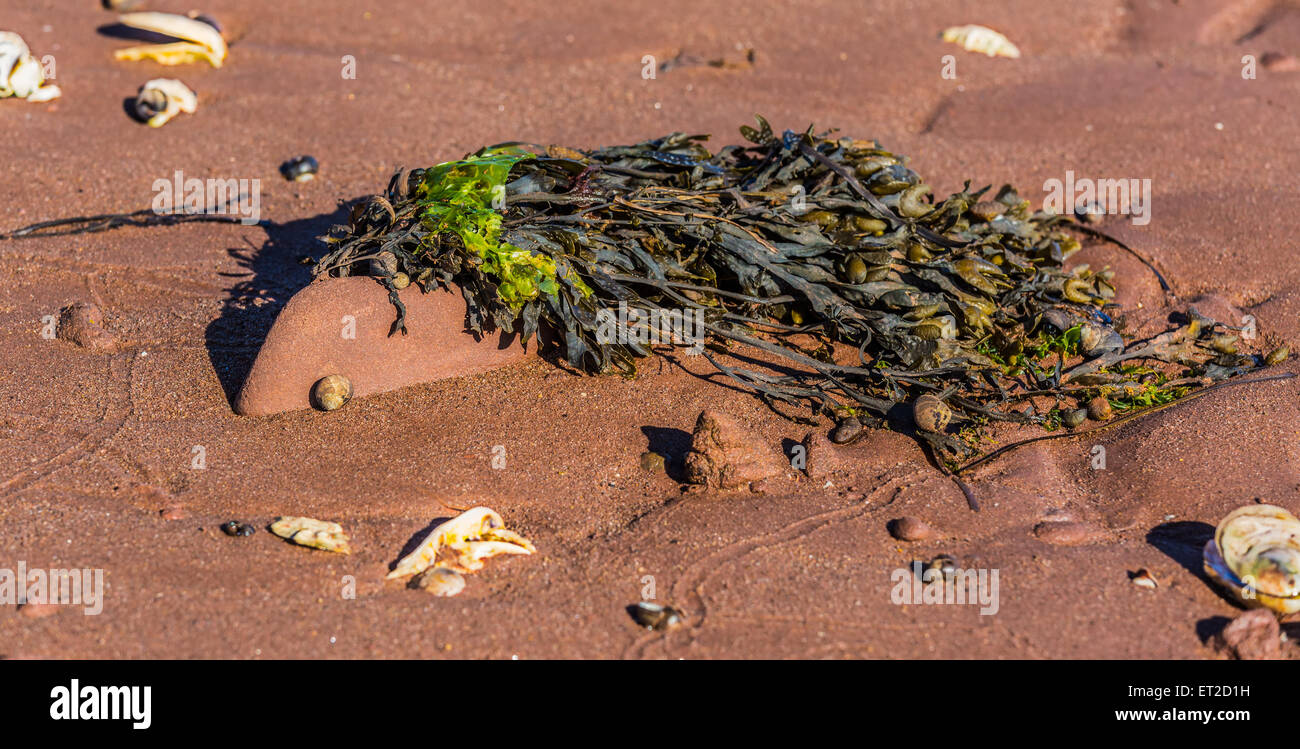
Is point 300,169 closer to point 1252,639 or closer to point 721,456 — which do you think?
point 721,456

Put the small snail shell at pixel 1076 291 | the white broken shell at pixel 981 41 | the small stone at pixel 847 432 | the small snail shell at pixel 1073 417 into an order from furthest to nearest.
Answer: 1. the white broken shell at pixel 981 41
2. the small snail shell at pixel 1076 291
3. the small snail shell at pixel 1073 417
4. the small stone at pixel 847 432

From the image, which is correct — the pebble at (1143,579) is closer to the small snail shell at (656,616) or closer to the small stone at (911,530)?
the small stone at (911,530)

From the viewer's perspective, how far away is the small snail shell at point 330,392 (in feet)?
13.1

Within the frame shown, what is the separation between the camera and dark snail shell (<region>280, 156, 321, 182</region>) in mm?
5844

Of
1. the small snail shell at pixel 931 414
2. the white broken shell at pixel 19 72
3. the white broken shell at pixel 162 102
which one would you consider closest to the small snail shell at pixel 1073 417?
the small snail shell at pixel 931 414

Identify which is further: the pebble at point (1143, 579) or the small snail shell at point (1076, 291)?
the small snail shell at point (1076, 291)

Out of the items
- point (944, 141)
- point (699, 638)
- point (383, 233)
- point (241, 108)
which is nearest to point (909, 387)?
point (699, 638)

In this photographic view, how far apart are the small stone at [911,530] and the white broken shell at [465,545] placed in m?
1.23

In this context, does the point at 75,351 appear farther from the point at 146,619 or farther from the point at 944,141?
the point at 944,141

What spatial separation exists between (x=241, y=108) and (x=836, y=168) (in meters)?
3.90

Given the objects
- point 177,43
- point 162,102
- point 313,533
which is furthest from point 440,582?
point 177,43

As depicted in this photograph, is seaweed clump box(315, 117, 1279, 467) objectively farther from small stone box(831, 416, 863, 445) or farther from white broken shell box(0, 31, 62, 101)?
white broken shell box(0, 31, 62, 101)

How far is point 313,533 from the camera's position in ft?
11.1

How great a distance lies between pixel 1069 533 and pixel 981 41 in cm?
499
